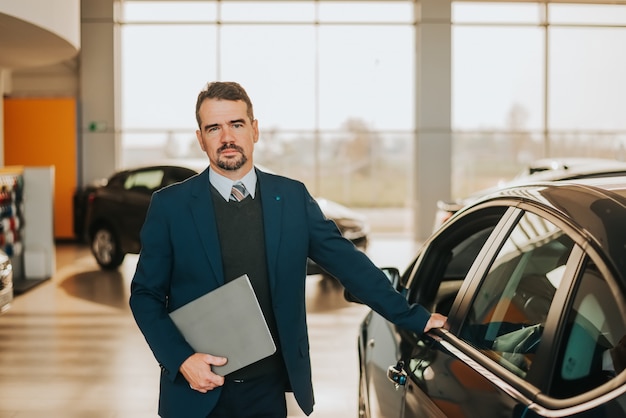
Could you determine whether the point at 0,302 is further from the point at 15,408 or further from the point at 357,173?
the point at 357,173

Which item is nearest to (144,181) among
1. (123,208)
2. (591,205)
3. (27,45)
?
(123,208)

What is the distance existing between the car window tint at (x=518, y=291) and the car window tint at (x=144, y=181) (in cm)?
996

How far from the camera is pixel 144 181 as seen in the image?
12.4 metres

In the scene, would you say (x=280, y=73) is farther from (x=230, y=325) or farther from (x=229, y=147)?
(x=230, y=325)

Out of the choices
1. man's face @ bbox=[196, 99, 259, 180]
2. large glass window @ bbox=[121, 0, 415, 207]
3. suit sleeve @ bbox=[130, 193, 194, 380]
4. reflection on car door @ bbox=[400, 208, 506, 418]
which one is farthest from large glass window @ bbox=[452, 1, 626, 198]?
suit sleeve @ bbox=[130, 193, 194, 380]

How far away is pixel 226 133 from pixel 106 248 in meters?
10.3

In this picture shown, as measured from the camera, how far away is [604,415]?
63.9 inches

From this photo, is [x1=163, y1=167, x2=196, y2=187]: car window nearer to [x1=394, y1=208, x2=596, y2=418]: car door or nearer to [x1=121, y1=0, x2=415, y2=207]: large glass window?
[x1=121, y1=0, x2=415, y2=207]: large glass window

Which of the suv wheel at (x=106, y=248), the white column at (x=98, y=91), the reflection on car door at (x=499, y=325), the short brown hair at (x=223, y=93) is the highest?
the white column at (x=98, y=91)

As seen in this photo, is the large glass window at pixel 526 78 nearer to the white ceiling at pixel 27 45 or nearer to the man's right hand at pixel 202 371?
the white ceiling at pixel 27 45

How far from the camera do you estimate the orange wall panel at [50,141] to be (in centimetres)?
1673

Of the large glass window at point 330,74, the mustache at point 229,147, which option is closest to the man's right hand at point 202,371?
the mustache at point 229,147

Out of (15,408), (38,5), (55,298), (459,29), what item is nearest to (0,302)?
(15,408)

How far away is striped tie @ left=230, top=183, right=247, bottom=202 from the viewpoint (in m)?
2.72
